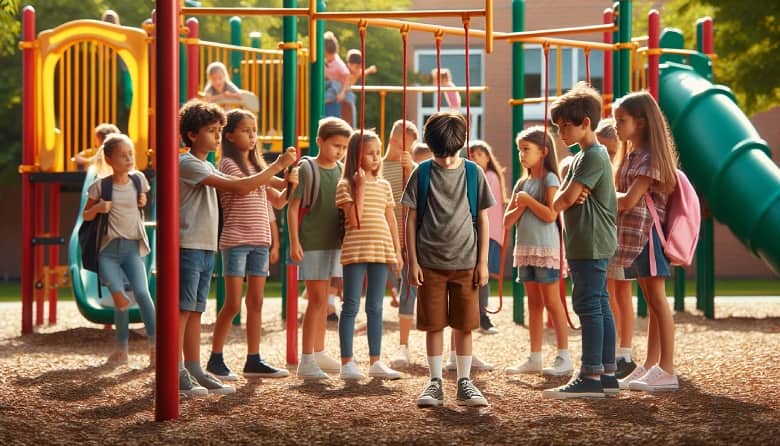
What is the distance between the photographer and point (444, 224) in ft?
19.7

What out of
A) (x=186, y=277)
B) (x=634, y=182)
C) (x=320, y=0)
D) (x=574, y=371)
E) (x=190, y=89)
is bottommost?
(x=574, y=371)

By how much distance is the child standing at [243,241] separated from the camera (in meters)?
Answer: 7.01

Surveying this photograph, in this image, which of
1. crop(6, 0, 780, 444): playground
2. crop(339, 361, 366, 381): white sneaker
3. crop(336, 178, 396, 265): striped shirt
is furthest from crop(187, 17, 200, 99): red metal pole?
crop(339, 361, 366, 381): white sneaker

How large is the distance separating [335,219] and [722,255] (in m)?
19.2

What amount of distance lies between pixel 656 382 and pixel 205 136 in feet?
9.54

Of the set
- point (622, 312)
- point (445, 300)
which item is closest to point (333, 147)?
point (445, 300)

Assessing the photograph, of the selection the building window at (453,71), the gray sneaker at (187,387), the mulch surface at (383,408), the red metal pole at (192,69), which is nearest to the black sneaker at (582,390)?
the mulch surface at (383,408)

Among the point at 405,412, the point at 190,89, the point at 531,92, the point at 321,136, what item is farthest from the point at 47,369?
the point at 531,92

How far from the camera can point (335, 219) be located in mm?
7305

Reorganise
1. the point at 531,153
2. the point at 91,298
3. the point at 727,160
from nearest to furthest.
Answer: the point at 531,153
the point at 91,298
the point at 727,160

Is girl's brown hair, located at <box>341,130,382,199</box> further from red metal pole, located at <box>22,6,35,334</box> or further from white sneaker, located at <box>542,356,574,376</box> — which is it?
red metal pole, located at <box>22,6,35,334</box>

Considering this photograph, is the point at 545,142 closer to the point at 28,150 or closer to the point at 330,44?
the point at 28,150

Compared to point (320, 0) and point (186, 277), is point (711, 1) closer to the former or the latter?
point (320, 0)

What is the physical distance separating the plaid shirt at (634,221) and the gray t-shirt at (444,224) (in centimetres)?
106
